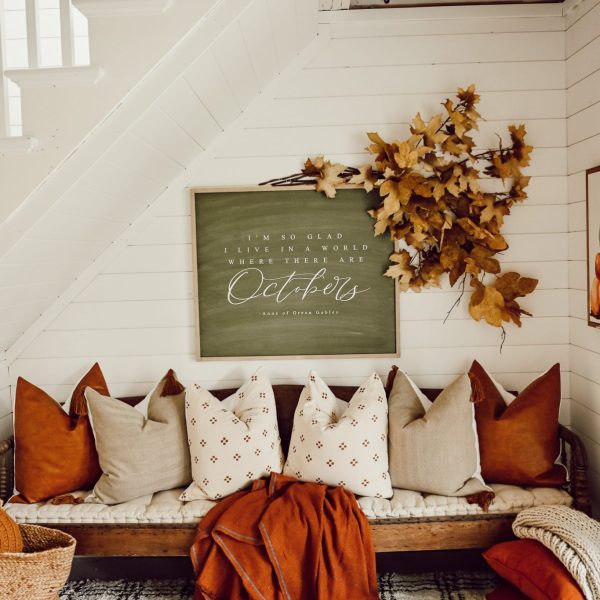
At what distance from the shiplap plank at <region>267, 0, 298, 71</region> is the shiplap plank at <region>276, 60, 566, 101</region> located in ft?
0.39

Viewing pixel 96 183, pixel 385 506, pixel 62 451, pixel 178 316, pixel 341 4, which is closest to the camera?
pixel 96 183

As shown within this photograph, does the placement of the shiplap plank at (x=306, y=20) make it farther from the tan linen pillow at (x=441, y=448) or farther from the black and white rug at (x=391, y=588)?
the black and white rug at (x=391, y=588)

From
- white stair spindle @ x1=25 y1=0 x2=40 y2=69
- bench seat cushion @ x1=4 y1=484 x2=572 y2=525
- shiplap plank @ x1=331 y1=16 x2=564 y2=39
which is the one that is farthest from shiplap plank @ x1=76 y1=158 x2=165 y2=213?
bench seat cushion @ x1=4 y1=484 x2=572 y2=525

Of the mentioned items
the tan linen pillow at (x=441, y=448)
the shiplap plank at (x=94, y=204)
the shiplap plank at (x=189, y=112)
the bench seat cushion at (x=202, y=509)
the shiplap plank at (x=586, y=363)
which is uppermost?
the shiplap plank at (x=189, y=112)

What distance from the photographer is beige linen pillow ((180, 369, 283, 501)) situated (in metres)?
2.38

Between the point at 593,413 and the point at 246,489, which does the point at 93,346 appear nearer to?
the point at 246,489

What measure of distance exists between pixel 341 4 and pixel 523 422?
6.18ft

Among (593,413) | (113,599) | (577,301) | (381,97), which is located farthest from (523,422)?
(113,599)

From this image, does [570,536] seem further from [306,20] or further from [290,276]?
[306,20]

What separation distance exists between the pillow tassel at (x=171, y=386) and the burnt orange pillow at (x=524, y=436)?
121 centimetres

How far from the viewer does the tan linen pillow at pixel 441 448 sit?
2.37 meters

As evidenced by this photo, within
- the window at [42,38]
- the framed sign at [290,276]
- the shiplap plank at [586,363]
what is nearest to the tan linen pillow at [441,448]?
the framed sign at [290,276]

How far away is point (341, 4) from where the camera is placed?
265cm

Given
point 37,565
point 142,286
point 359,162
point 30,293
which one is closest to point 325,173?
point 359,162
